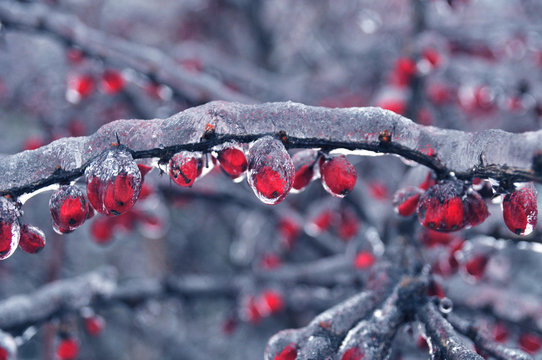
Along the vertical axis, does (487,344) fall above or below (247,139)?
below

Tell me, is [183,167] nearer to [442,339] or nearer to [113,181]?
[113,181]

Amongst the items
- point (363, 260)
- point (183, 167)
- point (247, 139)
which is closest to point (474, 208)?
point (247, 139)

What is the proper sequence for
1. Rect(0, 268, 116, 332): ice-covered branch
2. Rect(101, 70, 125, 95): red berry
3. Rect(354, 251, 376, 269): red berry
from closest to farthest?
Rect(0, 268, 116, 332): ice-covered branch < Rect(354, 251, 376, 269): red berry < Rect(101, 70, 125, 95): red berry

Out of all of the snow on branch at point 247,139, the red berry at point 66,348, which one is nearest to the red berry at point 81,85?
the red berry at point 66,348

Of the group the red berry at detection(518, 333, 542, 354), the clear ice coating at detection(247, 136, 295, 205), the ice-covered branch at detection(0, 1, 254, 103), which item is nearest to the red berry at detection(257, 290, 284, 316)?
the ice-covered branch at detection(0, 1, 254, 103)

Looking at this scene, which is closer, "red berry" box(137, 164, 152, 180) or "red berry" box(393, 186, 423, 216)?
"red berry" box(137, 164, 152, 180)

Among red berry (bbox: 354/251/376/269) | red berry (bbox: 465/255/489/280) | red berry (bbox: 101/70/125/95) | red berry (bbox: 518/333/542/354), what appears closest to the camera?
red berry (bbox: 518/333/542/354)

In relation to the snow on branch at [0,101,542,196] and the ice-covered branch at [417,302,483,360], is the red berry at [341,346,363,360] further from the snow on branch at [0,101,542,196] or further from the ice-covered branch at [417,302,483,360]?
the snow on branch at [0,101,542,196]

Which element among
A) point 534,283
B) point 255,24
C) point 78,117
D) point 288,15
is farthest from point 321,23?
point 534,283
